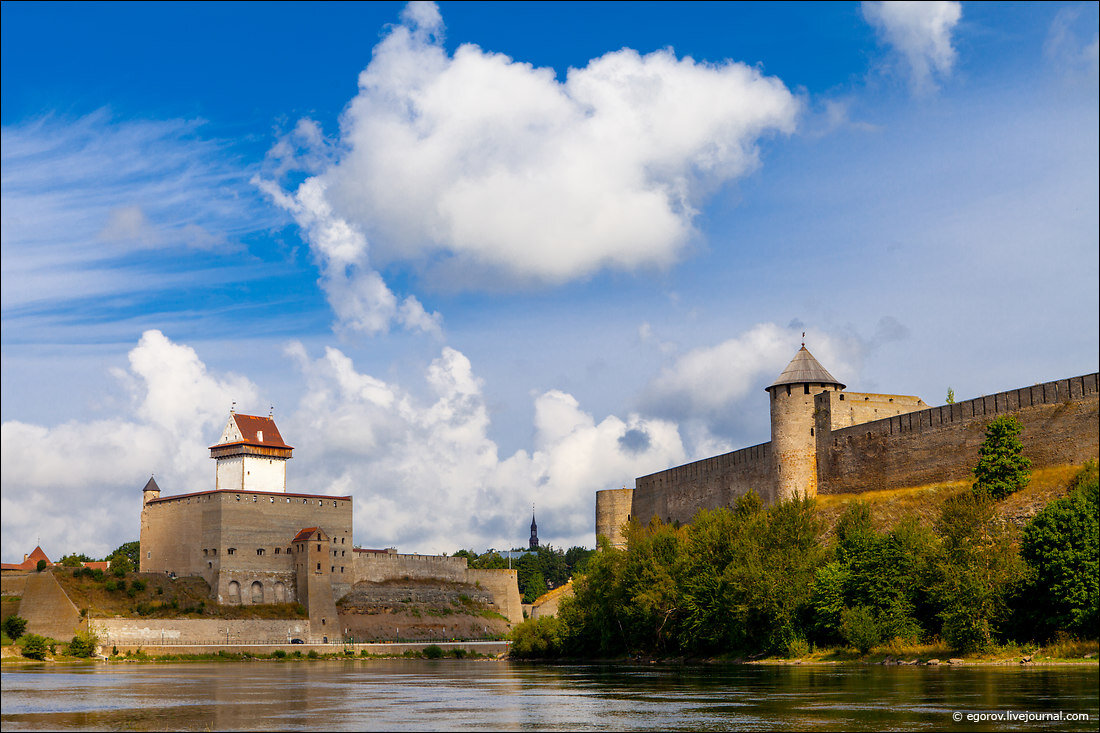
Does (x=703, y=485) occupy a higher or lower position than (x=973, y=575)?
higher

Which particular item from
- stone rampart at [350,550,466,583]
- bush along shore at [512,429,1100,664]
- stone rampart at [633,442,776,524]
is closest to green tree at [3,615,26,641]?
stone rampart at [350,550,466,583]

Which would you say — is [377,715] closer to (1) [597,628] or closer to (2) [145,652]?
(1) [597,628]

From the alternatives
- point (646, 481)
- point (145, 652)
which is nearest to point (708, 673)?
point (646, 481)

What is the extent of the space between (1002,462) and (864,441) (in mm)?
9785

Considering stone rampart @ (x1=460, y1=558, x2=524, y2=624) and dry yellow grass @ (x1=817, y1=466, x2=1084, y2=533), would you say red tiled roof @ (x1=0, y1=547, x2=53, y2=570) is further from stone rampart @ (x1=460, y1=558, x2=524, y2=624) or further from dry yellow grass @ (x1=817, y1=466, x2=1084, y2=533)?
dry yellow grass @ (x1=817, y1=466, x2=1084, y2=533)

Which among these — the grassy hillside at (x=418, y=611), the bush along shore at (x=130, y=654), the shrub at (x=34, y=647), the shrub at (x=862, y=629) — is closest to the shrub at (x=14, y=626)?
the bush along shore at (x=130, y=654)

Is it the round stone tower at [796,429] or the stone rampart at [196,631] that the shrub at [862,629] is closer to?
the round stone tower at [796,429]

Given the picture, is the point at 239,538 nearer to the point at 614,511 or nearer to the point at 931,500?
the point at 614,511

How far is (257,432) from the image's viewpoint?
315ft

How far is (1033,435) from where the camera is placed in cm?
4650

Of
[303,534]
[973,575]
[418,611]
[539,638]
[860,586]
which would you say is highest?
[303,534]

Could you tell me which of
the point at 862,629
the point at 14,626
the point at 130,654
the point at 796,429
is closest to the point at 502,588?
the point at 130,654

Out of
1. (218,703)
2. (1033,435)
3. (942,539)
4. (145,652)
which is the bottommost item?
(145,652)

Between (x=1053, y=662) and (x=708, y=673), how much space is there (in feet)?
33.8
